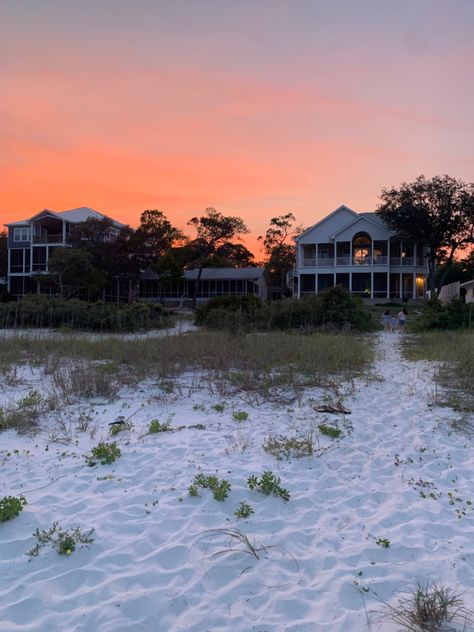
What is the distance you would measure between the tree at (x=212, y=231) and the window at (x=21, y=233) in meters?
16.9

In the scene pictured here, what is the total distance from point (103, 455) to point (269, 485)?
1.89 meters

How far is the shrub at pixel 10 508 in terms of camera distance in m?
3.46

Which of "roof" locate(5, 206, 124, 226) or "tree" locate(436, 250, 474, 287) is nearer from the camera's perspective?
"roof" locate(5, 206, 124, 226)

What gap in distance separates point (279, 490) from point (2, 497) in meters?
2.51

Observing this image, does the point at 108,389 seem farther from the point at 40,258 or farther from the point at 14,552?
the point at 40,258

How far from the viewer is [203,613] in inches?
101

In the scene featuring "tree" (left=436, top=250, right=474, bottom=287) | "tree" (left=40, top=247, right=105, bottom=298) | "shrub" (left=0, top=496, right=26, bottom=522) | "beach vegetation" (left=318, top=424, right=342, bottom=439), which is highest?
"tree" (left=436, top=250, right=474, bottom=287)

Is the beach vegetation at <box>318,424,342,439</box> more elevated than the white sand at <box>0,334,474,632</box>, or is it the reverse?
the beach vegetation at <box>318,424,342,439</box>

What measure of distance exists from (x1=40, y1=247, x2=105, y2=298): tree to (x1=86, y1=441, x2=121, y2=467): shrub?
2718 centimetres

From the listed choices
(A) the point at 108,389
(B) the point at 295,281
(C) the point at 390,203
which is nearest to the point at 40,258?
(B) the point at 295,281

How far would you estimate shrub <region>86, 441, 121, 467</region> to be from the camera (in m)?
4.61

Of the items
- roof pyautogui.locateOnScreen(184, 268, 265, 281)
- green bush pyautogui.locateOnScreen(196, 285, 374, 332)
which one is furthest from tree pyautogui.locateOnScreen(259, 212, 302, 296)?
green bush pyautogui.locateOnScreen(196, 285, 374, 332)

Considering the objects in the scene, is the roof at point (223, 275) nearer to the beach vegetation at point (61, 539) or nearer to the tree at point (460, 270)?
the tree at point (460, 270)

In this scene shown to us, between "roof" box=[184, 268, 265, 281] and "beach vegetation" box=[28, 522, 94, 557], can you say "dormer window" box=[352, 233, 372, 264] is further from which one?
"beach vegetation" box=[28, 522, 94, 557]
